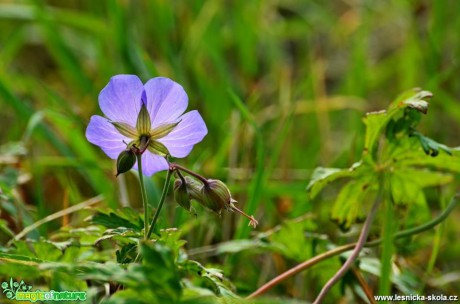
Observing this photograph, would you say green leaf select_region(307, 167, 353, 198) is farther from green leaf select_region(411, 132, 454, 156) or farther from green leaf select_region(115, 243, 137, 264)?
green leaf select_region(115, 243, 137, 264)

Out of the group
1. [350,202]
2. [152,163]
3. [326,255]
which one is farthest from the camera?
[350,202]

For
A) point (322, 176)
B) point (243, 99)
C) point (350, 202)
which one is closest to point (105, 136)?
point (322, 176)

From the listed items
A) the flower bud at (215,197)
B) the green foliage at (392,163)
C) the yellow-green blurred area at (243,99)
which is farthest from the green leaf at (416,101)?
the flower bud at (215,197)

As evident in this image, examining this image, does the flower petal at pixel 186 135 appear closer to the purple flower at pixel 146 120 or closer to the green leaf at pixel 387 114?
the purple flower at pixel 146 120

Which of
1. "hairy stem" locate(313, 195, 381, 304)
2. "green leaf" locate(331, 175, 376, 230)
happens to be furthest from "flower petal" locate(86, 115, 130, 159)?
"green leaf" locate(331, 175, 376, 230)

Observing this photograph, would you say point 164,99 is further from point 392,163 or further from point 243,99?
point 243,99

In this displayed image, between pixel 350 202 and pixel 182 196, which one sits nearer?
pixel 182 196

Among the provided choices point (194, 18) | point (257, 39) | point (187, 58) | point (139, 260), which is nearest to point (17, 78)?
point (187, 58)
